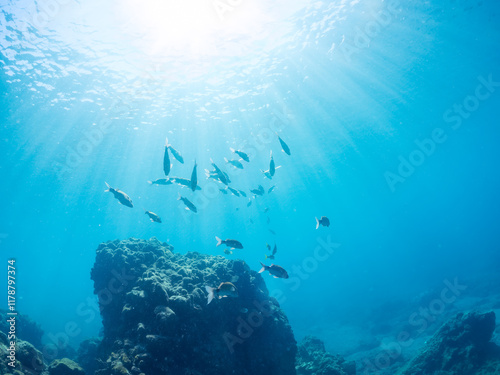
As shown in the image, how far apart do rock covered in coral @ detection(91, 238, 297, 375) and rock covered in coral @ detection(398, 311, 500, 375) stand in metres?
5.33

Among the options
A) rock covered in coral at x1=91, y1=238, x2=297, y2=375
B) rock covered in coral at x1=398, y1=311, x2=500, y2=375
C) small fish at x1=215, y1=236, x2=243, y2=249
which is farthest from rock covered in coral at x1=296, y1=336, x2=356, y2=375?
small fish at x1=215, y1=236, x2=243, y2=249

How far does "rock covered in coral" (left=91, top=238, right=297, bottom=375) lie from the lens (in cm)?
542

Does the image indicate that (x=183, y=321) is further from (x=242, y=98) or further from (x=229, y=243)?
(x=242, y=98)

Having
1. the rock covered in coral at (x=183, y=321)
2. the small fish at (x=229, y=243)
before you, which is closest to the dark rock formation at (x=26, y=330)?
the rock covered in coral at (x=183, y=321)

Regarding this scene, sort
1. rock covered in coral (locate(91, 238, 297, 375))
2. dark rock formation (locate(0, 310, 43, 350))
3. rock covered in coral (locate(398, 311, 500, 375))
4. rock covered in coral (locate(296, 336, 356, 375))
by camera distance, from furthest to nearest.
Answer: dark rock formation (locate(0, 310, 43, 350)) < rock covered in coral (locate(296, 336, 356, 375)) < rock covered in coral (locate(398, 311, 500, 375)) < rock covered in coral (locate(91, 238, 297, 375))

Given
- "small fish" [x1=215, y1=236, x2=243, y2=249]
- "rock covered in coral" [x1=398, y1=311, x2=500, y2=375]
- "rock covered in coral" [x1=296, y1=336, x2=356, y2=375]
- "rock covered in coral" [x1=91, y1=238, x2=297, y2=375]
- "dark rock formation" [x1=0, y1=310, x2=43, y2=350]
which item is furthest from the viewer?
"dark rock formation" [x1=0, y1=310, x2=43, y2=350]

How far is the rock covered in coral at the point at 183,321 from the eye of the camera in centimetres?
542

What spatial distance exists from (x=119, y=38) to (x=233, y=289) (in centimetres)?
1768

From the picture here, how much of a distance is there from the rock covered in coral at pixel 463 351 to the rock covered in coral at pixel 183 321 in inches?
210

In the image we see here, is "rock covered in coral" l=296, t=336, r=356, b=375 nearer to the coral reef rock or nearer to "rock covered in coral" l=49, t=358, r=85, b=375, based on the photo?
"rock covered in coral" l=49, t=358, r=85, b=375

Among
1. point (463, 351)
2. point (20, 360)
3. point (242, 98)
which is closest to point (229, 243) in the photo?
point (20, 360)

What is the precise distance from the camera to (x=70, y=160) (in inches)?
1233

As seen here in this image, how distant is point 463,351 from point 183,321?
9.21m

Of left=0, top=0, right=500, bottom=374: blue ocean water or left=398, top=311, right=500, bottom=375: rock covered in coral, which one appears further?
left=0, top=0, right=500, bottom=374: blue ocean water
